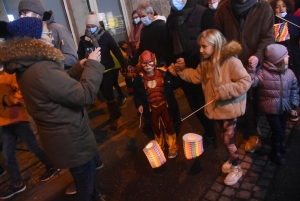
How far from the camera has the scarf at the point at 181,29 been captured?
310 cm

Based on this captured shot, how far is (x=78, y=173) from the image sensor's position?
2.37 meters

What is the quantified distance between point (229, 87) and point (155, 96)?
117 cm

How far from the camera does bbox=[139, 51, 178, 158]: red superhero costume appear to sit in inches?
130

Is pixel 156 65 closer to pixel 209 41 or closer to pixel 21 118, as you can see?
pixel 209 41

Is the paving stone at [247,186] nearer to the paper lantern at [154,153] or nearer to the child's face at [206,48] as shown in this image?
the paper lantern at [154,153]

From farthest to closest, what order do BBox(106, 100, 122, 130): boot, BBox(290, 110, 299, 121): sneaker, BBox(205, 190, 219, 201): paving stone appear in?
BBox(106, 100, 122, 130): boot < BBox(290, 110, 299, 121): sneaker < BBox(205, 190, 219, 201): paving stone

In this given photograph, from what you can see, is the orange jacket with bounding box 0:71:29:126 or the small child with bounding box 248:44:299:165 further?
the orange jacket with bounding box 0:71:29:126

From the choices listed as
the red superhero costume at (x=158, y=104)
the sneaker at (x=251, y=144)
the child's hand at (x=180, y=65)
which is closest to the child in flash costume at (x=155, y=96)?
the red superhero costume at (x=158, y=104)

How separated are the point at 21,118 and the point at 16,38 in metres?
1.57

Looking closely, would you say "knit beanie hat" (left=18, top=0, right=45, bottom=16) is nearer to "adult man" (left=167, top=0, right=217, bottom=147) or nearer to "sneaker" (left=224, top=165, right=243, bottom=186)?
"adult man" (left=167, top=0, right=217, bottom=147)

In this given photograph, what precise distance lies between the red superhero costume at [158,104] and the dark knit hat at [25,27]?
1466 mm

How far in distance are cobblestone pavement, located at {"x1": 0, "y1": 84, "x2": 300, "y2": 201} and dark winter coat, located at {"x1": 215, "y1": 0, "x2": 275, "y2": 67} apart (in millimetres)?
1303

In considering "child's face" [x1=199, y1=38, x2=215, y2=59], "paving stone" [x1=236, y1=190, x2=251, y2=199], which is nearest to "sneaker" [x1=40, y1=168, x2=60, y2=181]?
"paving stone" [x1=236, y1=190, x2=251, y2=199]

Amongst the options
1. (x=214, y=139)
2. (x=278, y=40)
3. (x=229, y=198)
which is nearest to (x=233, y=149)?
(x=229, y=198)
